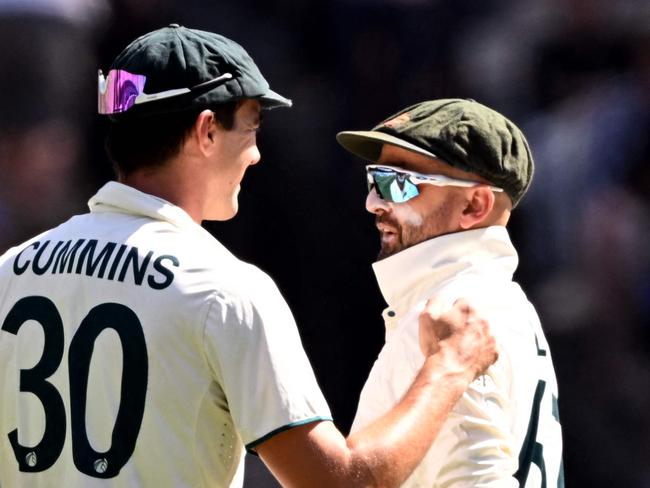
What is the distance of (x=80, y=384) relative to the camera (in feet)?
6.80

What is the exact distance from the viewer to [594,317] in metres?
4.56

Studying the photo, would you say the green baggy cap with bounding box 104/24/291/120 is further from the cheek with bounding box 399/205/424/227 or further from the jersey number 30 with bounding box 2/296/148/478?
the cheek with bounding box 399/205/424/227

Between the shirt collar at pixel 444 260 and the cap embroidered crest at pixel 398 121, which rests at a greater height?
the cap embroidered crest at pixel 398 121

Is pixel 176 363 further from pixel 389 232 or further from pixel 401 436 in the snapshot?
pixel 389 232

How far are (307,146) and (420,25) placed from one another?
615mm

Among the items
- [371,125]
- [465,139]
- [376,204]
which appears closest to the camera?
[465,139]

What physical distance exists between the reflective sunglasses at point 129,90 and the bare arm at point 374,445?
2.08 feet

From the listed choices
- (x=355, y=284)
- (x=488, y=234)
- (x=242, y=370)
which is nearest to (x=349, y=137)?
(x=488, y=234)

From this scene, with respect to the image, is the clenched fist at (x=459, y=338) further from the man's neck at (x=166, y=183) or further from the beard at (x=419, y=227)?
the man's neck at (x=166, y=183)

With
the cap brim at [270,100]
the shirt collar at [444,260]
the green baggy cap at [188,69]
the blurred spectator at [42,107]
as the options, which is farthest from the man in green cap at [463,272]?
the blurred spectator at [42,107]

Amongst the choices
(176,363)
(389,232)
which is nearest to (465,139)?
(389,232)

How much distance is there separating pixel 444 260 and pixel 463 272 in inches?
1.9

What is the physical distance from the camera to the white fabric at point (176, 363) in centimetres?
200

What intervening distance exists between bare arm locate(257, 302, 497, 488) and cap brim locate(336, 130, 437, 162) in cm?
59
